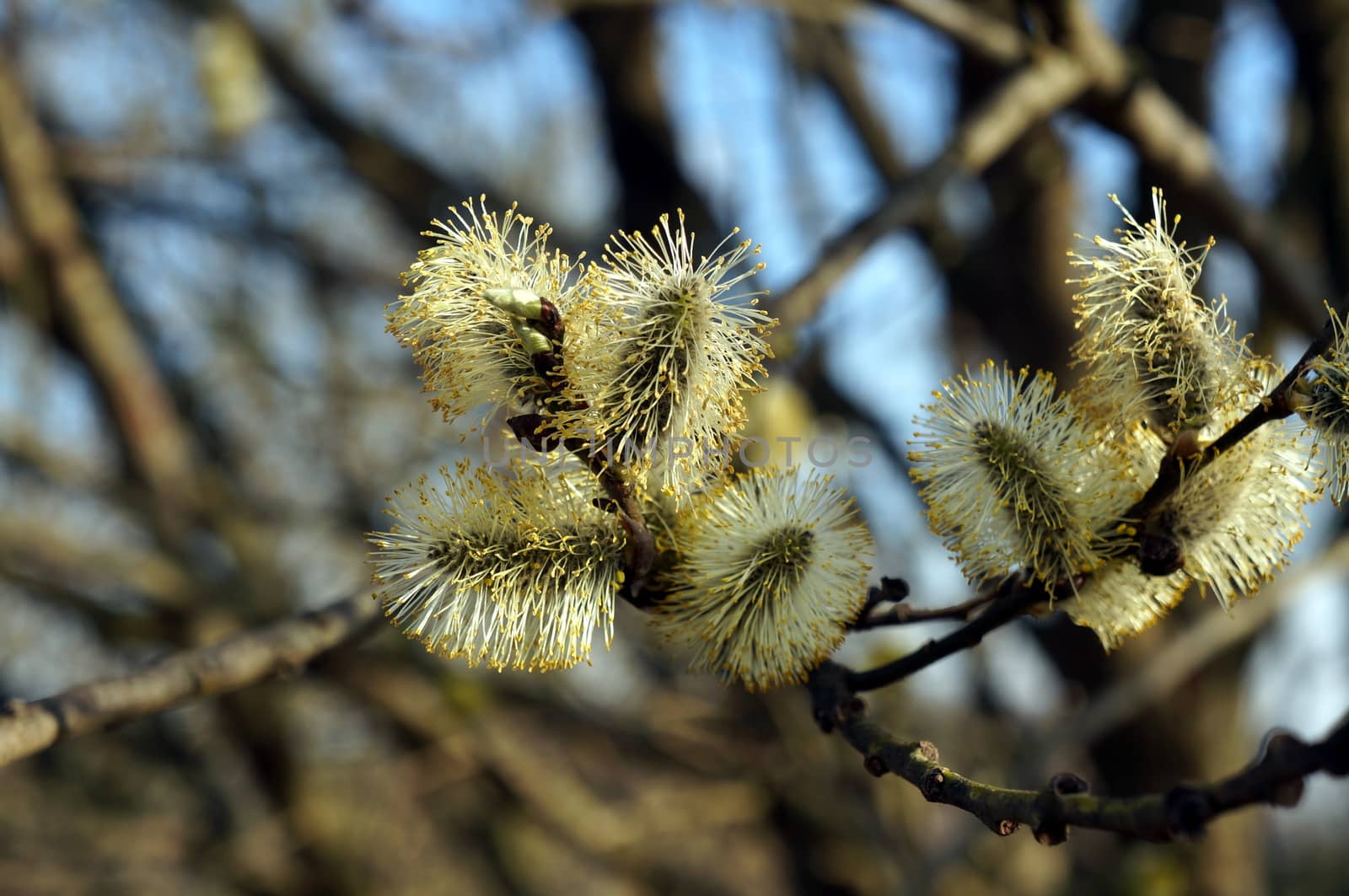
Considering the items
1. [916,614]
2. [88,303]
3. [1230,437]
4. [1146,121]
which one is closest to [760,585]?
[916,614]

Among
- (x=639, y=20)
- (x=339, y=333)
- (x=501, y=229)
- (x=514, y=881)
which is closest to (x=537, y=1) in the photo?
(x=639, y=20)

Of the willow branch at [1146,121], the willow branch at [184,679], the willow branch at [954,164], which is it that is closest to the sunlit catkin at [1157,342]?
the willow branch at [954,164]

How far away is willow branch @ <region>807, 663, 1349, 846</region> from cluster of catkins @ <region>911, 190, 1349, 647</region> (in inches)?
11.0

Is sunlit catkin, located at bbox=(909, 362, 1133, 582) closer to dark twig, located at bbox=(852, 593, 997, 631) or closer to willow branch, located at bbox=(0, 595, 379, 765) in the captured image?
dark twig, located at bbox=(852, 593, 997, 631)

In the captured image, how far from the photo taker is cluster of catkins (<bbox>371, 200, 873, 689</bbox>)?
1.16 metres

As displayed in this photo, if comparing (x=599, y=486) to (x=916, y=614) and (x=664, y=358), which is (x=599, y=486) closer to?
(x=664, y=358)

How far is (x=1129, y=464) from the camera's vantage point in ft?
4.08

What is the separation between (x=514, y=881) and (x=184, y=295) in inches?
139

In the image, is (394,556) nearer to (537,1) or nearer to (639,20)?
(537,1)

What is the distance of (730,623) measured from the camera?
4.09 ft

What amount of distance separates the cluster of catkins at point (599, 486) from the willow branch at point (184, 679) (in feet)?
1.14

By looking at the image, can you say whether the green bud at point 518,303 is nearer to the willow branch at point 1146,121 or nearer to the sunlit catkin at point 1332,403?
the sunlit catkin at point 1332,403

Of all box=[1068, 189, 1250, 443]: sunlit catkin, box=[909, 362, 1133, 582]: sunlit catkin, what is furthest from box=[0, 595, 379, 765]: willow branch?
box=[1068, 189, 1250, 443]: sunlit catkin

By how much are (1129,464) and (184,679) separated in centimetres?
126
